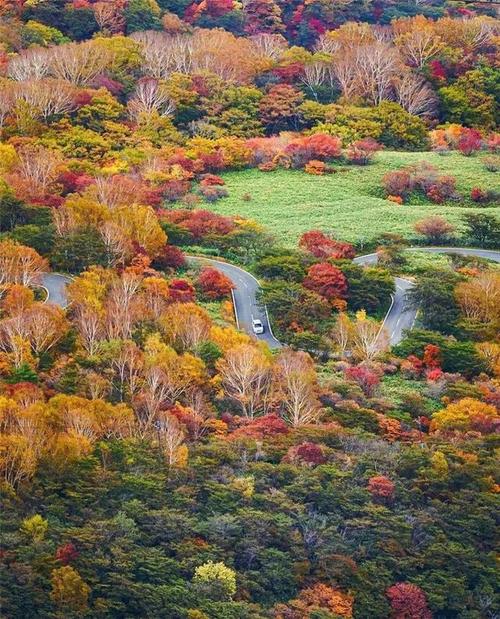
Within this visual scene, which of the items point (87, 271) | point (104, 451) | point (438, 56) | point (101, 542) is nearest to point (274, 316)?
point (87, 271)

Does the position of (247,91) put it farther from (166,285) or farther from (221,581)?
(221,581)

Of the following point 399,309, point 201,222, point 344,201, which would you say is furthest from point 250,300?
point 344,201

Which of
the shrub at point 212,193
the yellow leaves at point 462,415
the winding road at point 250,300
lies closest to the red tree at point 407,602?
the yellow leaves at point 462,415

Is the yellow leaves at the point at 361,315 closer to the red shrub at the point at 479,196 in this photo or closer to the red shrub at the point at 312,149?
the red shrub at the point at 479,196

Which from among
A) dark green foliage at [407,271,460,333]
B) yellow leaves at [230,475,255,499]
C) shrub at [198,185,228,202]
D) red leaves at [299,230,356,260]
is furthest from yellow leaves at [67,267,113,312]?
shrub at [198,185,228,202]

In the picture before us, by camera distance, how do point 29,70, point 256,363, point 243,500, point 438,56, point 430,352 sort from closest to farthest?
point 243,500 → point 256,363 → point 430,352 → point 29,70 → point 438,56

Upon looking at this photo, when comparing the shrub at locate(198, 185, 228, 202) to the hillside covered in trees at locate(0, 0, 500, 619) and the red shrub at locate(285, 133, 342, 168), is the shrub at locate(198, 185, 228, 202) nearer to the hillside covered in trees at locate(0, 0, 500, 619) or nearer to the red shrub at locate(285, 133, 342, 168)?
the hillside covered in trees at locate(0, 0, 500, 619)

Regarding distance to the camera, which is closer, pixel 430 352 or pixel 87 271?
pixel 430 352
